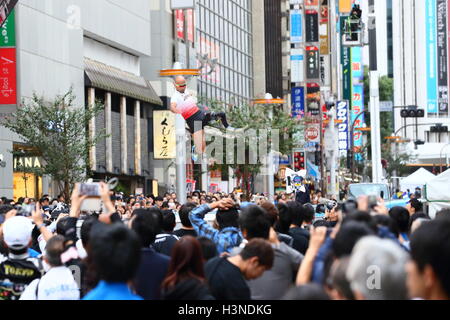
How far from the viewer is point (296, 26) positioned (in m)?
84.9

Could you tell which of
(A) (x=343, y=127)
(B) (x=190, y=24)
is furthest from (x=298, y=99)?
(B) (x=190, y=24)

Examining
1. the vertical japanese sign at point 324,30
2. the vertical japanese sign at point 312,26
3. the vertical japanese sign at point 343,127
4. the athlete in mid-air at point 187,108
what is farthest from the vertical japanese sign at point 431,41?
the athlete in mid-air at point 187,108

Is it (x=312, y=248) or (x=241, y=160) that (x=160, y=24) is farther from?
(x=312, y=248)

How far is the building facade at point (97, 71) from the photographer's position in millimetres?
42375

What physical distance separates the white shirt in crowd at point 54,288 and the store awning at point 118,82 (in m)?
43.1

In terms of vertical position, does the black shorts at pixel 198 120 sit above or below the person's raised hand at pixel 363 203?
above

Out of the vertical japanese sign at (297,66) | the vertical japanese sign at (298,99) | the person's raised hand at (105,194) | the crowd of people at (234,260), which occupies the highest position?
the vertical japanese sign at (297,66)

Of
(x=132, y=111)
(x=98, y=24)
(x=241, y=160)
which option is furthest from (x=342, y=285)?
(x=132, y=111)

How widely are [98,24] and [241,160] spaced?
399 inches

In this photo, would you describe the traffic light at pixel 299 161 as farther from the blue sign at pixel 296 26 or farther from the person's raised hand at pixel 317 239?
the person's raised hand at pixel 317 239

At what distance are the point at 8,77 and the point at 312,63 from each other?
180 feet

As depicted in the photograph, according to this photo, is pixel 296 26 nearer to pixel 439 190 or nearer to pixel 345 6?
pixel 345 6

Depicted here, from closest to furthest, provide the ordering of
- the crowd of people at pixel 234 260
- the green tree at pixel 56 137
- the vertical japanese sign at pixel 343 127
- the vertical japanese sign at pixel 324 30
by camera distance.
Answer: the crowd of people at pixel 234 260 → the green tree at pixel 56 137 → the vertical japanese sign at pixel 343 127 → the vertical japanese sign at pixel 324 30

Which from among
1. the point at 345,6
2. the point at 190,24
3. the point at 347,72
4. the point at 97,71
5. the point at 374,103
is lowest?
the point at 374,103
